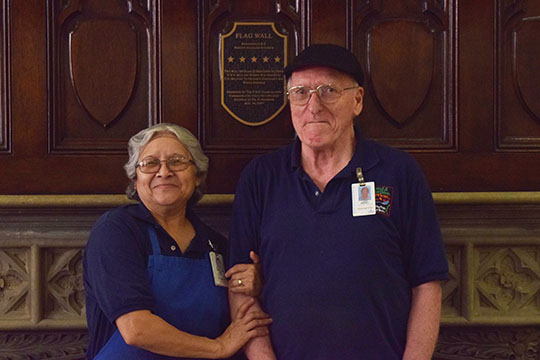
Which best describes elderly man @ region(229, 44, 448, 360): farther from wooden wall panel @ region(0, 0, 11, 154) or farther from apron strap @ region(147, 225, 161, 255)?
wooden wall panel @ region(0, 0, 11, 154)

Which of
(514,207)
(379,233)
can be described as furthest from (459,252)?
(379,233)

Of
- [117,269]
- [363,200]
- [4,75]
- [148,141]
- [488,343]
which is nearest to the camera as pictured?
[117,269]

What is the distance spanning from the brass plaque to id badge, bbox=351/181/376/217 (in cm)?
73

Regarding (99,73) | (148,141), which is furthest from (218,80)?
(148,141)

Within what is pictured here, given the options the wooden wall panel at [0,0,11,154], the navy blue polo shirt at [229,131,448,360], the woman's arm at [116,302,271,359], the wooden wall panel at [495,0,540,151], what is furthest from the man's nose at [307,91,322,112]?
the wooden wall panel at [0,0,11,154]

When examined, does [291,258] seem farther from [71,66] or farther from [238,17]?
[71,66]

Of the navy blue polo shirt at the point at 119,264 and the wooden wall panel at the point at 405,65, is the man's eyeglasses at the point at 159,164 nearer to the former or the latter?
the navy blue polo shirt at the point at 119,264

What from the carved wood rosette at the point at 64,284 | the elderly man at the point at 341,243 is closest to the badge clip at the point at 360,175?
the elderly man at the point at 341,243

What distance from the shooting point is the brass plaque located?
91.4 inches

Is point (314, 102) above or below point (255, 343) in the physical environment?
above

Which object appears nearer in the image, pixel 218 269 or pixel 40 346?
pixel 218 269

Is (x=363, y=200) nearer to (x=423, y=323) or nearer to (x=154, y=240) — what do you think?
(x=423, y=323)

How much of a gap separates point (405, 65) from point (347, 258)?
105 centimetres

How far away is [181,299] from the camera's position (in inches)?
67.8
